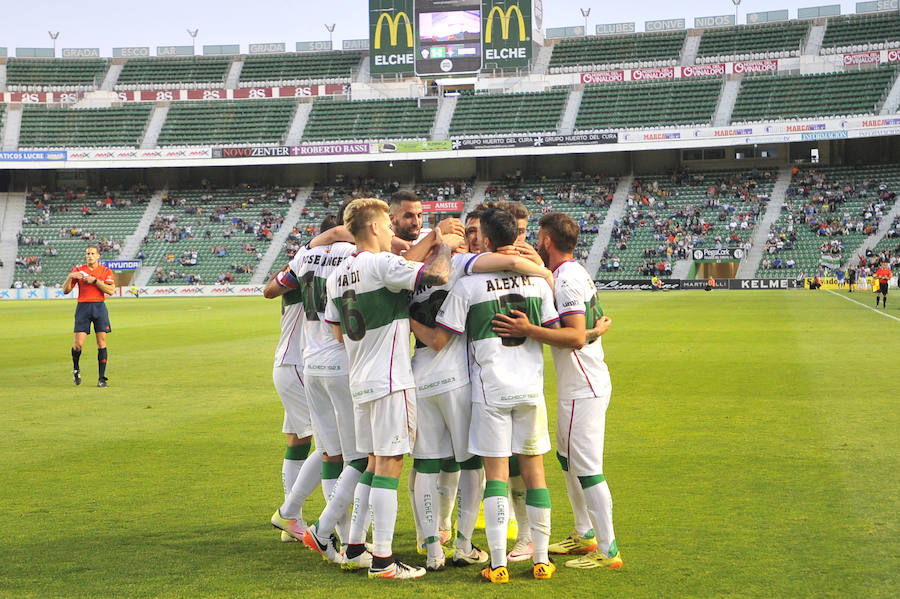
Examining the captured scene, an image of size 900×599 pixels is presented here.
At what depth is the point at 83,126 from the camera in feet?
228

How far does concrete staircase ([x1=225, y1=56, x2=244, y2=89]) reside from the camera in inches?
2928

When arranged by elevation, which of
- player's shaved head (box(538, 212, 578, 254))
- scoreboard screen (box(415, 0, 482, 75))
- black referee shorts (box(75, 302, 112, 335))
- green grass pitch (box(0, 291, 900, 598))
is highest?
scoreboard screen (box(415, 0, 482, 75))

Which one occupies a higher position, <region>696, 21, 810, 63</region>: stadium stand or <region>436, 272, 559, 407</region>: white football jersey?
<region>696, 21, 810, 63</region>: stadium stand

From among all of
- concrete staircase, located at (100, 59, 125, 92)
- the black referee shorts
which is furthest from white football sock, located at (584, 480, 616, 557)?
concrete staircase, located at (100, 59, 125, 92)

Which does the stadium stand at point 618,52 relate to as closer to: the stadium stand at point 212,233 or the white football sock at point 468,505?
the stadium stand at point 212,233

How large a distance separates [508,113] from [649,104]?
9.83 meters

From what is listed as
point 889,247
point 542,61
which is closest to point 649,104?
point 542,61

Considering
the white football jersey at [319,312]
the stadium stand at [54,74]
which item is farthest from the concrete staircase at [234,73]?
the white football jersey at [319,312]

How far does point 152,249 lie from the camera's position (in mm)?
63531

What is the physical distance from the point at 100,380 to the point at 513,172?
55176 millimetres

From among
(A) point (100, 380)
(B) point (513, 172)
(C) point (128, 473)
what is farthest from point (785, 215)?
(C) point (128, 473)

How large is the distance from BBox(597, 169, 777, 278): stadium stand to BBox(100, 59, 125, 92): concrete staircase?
42.3 meters

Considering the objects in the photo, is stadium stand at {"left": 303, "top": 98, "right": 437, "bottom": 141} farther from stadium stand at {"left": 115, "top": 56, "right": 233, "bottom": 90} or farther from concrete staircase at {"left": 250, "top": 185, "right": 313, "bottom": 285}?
stadium stand at {"left": 115, "top": 56, "right": 233, "bottom": 90}

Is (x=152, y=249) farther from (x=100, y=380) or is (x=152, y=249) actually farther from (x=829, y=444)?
(x=829, y=444)
